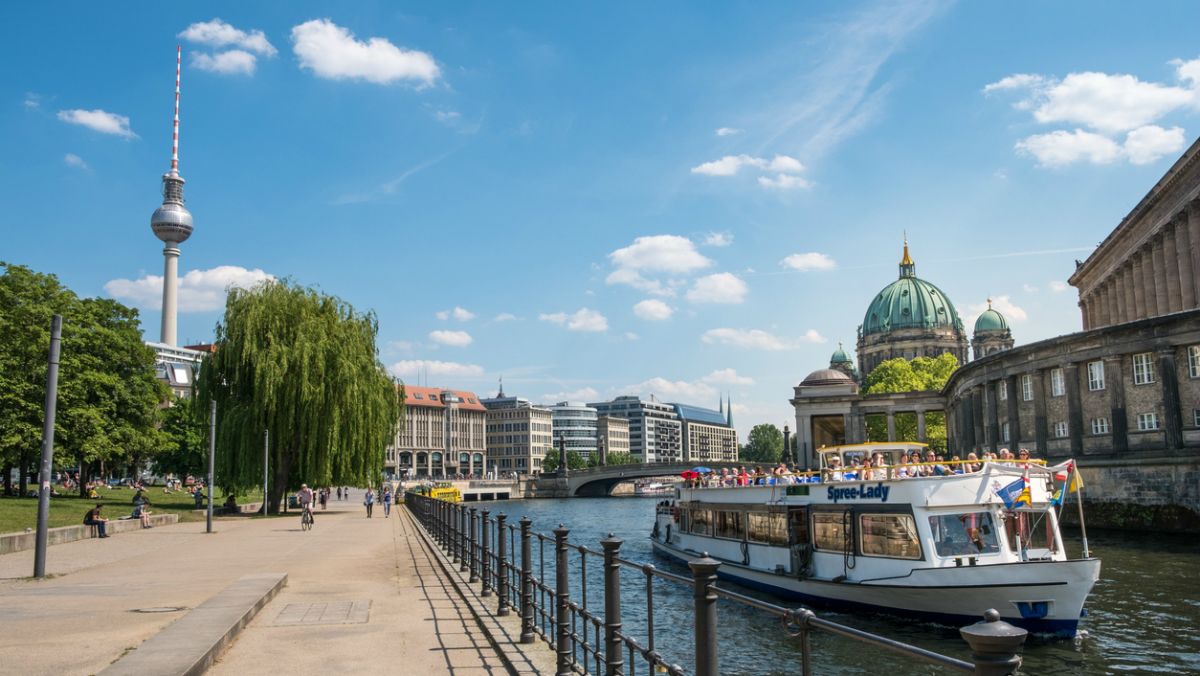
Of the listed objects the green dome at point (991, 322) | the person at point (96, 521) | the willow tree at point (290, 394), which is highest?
the green dome at point (991, 322)

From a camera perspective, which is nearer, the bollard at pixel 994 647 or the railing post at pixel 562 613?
the bollard at pixel 994 647

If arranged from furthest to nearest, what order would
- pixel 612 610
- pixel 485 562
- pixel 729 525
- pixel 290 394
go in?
pixel 290 394 < pixel 729 525 < pixel 485 562 < pixel 612 610

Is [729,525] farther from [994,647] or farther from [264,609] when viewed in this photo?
[994,647]

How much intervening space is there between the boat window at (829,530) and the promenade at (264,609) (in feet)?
33.5

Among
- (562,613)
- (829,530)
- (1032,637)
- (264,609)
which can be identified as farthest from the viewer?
(829,530)

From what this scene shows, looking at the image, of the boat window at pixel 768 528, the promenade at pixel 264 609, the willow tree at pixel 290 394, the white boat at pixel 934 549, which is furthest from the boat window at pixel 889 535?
the willow tree at pixel 290 394

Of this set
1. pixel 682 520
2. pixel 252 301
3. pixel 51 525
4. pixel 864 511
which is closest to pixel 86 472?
pixel 252 301

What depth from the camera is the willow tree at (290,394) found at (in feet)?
149

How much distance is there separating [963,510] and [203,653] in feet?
55.6

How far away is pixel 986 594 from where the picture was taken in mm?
20578

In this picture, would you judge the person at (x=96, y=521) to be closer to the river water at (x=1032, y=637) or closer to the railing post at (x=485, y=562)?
the river water at (x=1032, y=637)

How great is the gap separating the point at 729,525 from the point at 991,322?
178296 mm

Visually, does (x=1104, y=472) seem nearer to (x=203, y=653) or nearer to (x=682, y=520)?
(x=682, y=520)

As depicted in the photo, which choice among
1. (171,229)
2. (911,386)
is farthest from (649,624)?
(171,229)
